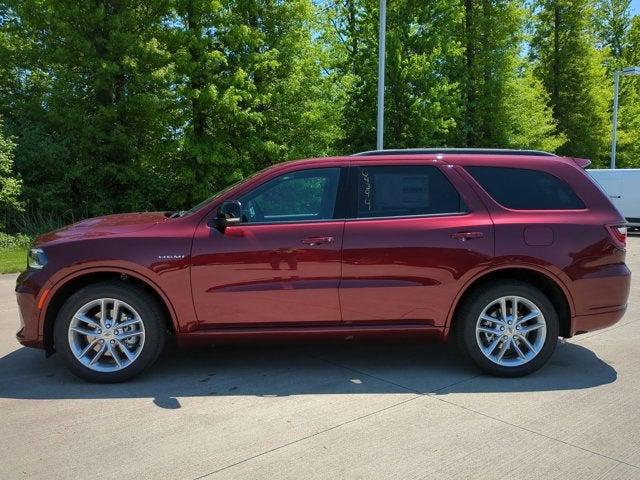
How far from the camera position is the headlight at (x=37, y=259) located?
461 centimetres

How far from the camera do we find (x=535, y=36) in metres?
33.4

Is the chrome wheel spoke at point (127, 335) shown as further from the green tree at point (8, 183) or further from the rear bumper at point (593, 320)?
the green tree at point (8, 183)

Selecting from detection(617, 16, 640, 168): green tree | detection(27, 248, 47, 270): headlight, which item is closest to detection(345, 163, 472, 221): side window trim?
detection(27, 248, 47, 270): headlight

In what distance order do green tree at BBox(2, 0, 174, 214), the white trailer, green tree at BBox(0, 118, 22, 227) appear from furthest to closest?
the white trailer, green tree at BBox(2, 0, 174, 214), green tree at BBox(0, 118, 22, 227)

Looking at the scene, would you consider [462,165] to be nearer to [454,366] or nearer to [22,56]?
[454,366]

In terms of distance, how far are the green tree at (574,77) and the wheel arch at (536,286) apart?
98.4ft

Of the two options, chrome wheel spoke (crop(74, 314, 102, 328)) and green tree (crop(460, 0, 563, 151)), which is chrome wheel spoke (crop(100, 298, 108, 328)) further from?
green tree (crop(460, 0, 563, 151))

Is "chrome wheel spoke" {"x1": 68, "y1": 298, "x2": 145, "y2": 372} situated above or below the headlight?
below

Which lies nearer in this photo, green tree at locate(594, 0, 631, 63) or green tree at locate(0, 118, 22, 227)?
green tree at locate(0, 118, 22, 227)

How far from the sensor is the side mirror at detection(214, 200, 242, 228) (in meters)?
4.59

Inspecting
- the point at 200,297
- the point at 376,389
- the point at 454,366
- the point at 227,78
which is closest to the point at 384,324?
the point at 376,389

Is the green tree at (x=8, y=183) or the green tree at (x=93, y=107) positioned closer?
the green tree at (x=8, y=183)

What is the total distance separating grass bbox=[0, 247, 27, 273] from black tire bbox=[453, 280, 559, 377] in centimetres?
816

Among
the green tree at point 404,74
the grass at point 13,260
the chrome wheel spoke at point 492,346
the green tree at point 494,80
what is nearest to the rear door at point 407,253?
the chrome wheel spoke at point 492,346
